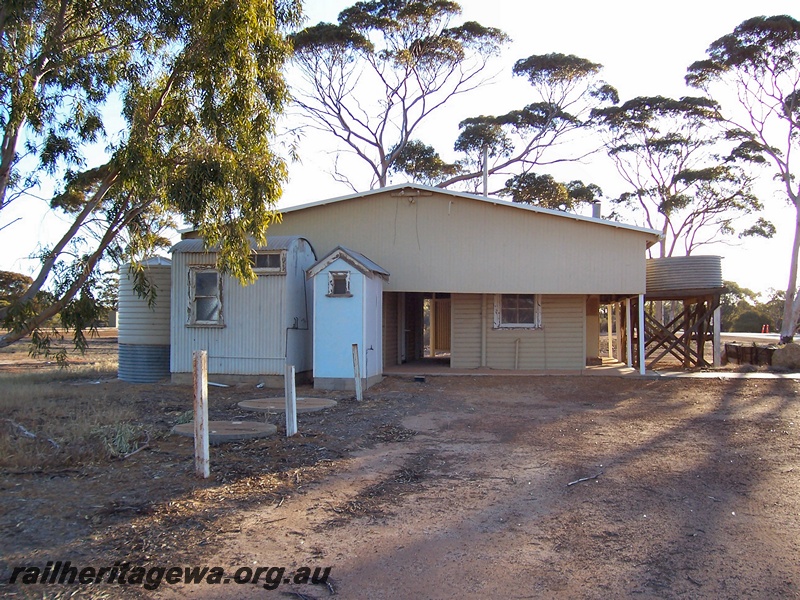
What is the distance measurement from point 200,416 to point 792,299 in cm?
2687

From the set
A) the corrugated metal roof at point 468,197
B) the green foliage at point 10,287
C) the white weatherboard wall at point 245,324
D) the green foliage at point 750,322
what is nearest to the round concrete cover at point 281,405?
the white weatherboard wall at point 245,324

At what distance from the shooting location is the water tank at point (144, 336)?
49.2 ft

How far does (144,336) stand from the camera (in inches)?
591

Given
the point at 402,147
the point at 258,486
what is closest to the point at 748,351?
the point at 402,147

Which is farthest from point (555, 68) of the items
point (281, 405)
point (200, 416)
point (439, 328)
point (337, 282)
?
point (200, 416)

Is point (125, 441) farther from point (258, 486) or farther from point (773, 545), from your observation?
point (773, 545)

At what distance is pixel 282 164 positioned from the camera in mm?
10055

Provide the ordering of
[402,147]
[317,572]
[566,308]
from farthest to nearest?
[402,147], [566,308], [317,572]

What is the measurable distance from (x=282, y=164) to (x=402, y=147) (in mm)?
20253

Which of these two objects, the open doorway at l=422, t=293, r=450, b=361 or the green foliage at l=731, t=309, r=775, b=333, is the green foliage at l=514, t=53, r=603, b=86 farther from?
the green foliage at l=731, t=309, r=775, b=333

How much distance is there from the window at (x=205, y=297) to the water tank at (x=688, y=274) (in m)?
10.8

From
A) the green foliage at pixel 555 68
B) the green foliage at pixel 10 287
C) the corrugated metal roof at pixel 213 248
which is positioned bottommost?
the green foliage at pixel 10 287

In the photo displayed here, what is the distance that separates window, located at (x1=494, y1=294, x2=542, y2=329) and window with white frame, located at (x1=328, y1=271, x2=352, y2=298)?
5129 millimetres

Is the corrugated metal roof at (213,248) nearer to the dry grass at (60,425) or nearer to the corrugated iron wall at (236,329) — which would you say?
the corrugated iron wall at (236,329)
